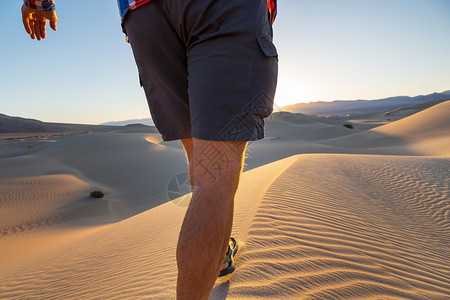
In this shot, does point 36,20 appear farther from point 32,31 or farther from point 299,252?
point 299,252

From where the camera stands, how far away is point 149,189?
8914 mm

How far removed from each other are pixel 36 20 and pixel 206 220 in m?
1.76

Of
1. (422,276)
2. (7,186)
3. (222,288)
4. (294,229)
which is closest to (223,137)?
(222,288)

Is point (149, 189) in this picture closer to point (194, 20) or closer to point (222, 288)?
point (222, 288)

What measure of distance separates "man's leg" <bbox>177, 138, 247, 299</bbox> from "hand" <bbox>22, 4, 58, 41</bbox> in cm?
A: 144

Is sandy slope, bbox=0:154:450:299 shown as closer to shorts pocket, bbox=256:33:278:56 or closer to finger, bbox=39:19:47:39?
shorts pocket, bbox=256:33:278:56

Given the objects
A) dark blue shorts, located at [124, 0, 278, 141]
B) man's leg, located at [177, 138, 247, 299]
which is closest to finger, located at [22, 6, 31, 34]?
dark blue shorts, located at [124, 0, 278, 141]

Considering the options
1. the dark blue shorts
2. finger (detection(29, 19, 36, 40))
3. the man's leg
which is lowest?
the man's leg

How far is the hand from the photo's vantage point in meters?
1.43

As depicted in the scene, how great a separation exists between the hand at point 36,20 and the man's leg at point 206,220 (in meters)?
1.44

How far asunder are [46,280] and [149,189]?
21.5 ft

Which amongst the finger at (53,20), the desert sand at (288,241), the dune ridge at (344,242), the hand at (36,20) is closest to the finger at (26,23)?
the hand at (36,20)

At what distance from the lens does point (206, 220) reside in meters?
0.86

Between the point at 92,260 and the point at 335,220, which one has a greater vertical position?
the point at 335,220
